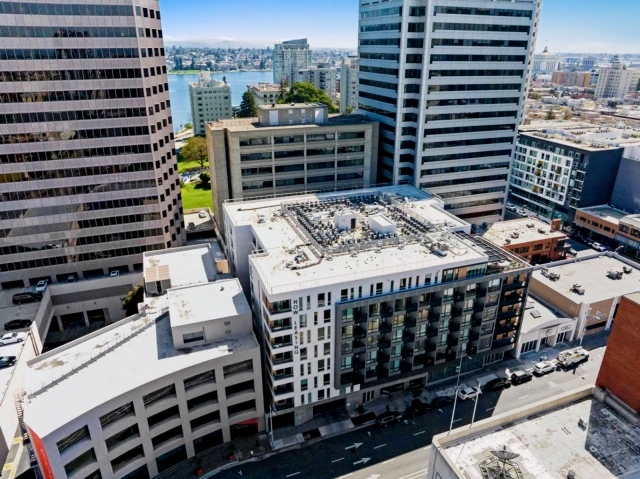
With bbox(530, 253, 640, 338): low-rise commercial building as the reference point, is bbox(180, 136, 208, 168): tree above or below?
above

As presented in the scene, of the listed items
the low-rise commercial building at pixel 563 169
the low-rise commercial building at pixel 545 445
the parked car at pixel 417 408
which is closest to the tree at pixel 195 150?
the low-rise commercial building at pixel 563 169

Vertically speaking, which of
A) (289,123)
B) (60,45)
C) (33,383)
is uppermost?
(60,45)

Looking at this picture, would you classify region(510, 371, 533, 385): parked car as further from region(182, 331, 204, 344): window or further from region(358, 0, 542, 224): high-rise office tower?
region(182, 331, 204, 344): window

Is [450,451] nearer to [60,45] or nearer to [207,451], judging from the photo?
[207,451]

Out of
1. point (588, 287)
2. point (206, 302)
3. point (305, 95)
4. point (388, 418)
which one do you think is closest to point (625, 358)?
point (388, 418)

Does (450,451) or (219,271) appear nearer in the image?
(450,451)

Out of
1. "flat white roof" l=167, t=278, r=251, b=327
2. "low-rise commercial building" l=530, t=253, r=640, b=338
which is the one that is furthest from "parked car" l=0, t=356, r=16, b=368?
"low-rise commercial building" l=530, t=253, r=640, b=338

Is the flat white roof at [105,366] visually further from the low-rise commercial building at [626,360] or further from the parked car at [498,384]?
the low-rise commercial building at [626,360]

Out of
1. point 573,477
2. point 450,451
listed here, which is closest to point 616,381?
point 573,477
